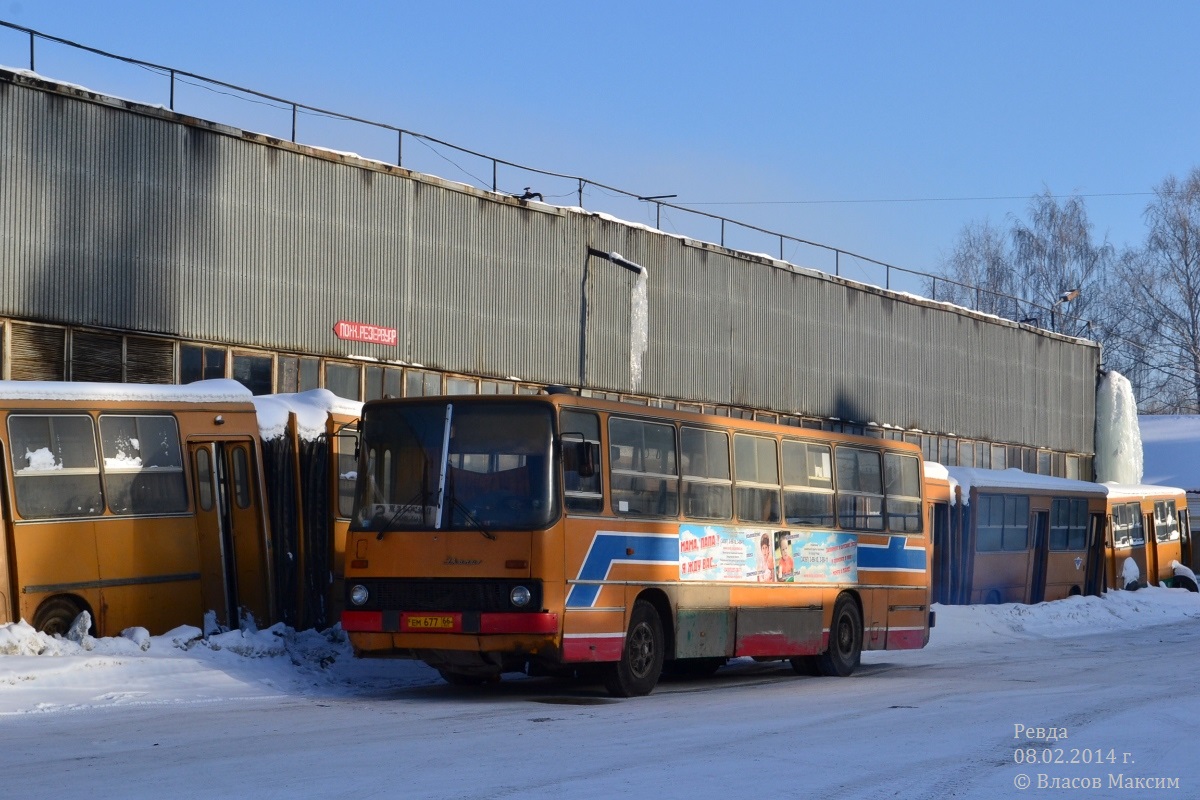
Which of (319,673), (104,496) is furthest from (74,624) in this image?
(319,673)

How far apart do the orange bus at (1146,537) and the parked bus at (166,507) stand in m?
26.8

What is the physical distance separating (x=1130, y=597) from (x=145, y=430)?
2768 cm

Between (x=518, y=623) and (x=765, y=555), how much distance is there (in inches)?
182

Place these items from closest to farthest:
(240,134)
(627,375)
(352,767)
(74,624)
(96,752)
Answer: (352,767) < (96,752) < (74,624) < (240,134) < (627,375)

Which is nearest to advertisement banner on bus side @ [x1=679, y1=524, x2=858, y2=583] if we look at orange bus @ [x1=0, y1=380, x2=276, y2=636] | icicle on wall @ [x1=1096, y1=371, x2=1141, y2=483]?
orange bus @ [x1=0, y1=380, x2=276, y2=636]

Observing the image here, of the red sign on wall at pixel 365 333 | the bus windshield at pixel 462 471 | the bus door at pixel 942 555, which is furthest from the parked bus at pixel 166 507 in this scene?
the bus door at pixel 942 555

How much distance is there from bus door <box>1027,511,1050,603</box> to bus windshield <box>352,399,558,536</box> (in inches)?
939

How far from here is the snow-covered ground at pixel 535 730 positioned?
9.19 m

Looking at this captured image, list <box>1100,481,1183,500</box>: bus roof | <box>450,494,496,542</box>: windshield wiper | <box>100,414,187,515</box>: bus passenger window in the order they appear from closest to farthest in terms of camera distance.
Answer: <box>450,494,496,542</box>: windshield wiper → <box>100,414,187,515</box>: bus passenger window → <box>1100,481,1183,500</box>: bus roof

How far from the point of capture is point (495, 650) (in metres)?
14.0

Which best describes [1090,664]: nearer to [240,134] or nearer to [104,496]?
[104,496]

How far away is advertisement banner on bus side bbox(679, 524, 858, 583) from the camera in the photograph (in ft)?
53.6

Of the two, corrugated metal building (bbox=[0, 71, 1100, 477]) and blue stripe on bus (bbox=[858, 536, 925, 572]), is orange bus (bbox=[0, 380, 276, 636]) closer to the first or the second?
corrugated metal building (bbox=[0, 71, 1100, 477])

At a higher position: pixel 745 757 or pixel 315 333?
pixel 315 333
